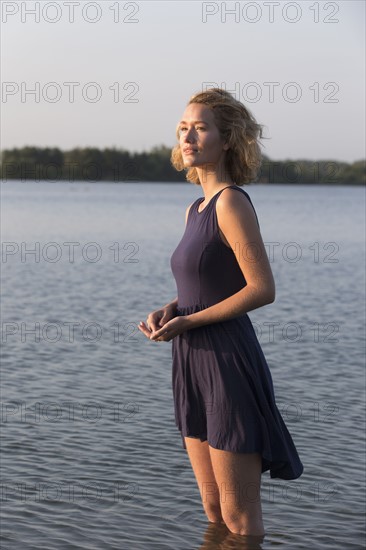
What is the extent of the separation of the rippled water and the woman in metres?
0.48

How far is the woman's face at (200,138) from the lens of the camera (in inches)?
140

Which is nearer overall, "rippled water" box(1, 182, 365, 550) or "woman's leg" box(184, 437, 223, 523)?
"woman's leg" box(184, 437, 223, 523)

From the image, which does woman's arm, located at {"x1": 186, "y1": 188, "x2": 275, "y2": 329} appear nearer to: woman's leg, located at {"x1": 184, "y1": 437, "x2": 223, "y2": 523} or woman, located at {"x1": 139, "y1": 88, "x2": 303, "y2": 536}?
woman, located at {"x1": 139, "y1": 88, "x2": 303, "y2": 536}

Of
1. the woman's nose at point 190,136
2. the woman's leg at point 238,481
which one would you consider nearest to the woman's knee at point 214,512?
the woman's leg at point 238,481

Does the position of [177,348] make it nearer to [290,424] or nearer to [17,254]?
[290,424]

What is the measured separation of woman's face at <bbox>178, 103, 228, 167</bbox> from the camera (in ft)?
11.6

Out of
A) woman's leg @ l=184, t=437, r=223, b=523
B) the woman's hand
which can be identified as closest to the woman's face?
the woman's hand

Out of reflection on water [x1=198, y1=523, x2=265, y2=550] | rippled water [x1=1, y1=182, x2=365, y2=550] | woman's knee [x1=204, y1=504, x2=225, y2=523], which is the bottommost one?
rippled water [x1=1, y1=182, x2=365, y2=550]

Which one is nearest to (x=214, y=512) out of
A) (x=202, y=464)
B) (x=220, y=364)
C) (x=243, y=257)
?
(x=202, y=464)

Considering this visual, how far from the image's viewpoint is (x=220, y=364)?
11.5ft

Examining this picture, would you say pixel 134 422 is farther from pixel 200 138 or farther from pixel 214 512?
pixel 200 138

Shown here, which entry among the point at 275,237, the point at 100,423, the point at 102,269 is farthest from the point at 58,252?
the point at 100,423

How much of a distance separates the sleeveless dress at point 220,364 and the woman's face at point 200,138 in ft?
0.50

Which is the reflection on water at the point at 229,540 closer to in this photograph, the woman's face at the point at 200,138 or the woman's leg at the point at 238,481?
the woman's leg at the point at 238,481
